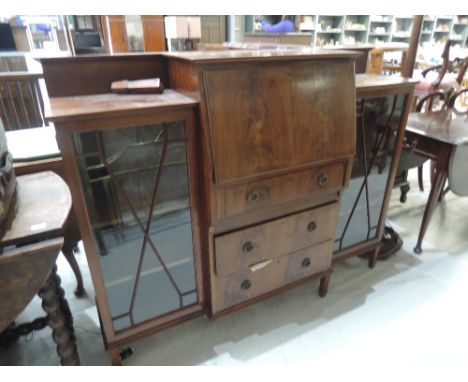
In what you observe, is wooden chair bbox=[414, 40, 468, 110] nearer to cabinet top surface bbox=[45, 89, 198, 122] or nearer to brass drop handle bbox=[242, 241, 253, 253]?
brass drop handle bbox=[242, 241, 253, 253]

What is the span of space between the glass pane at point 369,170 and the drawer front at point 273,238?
26cm

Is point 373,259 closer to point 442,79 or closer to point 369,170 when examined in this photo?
point 369,170

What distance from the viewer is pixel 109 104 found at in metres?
0.98

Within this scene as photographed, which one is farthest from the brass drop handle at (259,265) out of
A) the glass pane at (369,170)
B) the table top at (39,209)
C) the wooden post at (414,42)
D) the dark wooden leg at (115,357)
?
the wooden post at (414,42)

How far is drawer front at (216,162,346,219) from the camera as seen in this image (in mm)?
1118

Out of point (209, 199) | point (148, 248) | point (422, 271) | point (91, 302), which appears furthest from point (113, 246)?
point (422, 271)

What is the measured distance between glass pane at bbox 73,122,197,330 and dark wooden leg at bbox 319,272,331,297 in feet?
2.17

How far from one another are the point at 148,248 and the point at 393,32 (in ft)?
25.2

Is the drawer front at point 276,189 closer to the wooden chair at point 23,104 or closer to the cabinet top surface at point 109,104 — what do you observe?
the cabinet top surface at point 109,104

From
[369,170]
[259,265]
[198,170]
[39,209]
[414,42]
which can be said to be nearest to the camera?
[39,209]

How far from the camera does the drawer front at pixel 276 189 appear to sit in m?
1.12

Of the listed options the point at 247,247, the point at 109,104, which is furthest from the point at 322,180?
the point at 109,104

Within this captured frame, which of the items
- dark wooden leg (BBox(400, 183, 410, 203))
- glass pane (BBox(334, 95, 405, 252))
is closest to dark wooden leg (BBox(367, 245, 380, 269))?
glass pane (BBox(334, 95, 405, 252))

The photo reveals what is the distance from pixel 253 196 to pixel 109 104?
558 millimetres
